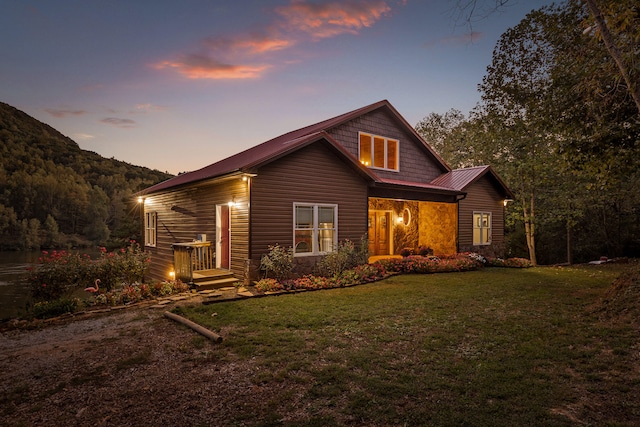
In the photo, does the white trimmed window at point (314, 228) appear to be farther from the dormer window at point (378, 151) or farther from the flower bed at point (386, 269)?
the dormer window at point (378, 151)

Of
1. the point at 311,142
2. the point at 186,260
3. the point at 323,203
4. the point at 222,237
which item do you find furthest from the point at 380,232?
the point at 186,260

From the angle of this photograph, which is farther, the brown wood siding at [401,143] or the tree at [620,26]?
the brown wood siding at [401,143]

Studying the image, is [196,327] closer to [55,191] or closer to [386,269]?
[386,269]

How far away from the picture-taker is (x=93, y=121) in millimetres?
26422

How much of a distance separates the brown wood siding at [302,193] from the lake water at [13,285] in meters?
5.59

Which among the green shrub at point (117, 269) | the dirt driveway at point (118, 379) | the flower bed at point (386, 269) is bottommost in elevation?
the dirt driveway at point (118, 379)

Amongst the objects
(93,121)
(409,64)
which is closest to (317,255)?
(409,64)

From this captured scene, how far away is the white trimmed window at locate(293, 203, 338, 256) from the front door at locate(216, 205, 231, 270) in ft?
8.42

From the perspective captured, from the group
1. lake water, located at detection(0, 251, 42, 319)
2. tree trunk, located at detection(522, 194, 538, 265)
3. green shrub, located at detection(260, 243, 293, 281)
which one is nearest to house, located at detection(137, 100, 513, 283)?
green shrub, located at detection(260, 243, 293, 281)

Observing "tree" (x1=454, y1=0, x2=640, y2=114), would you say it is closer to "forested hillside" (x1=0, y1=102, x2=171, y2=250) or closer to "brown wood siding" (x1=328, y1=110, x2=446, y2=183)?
"brown wood siding" (x1=328, y1=110, x2=446, y2=183)

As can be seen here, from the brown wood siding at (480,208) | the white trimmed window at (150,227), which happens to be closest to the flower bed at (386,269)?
the brown wood siding at (480,208)

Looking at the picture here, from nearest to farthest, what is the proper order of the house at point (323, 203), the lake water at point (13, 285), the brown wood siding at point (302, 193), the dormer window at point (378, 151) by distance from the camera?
the brown wood siding at point (302, 193) → the house at point (323, 203) → the lake water at point (13, 285) → the dormer window at point (378, 151)

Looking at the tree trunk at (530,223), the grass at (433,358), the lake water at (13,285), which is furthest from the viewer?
the tree trunk at (530,223)

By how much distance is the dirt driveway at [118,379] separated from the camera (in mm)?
3033
